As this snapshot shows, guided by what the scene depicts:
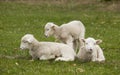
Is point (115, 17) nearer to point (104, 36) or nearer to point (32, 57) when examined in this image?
point (104, 36)

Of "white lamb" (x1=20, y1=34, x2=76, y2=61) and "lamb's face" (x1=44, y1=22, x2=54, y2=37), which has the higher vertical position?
"lamb's face" (x1=44, y1=22, x2=54, y2=37)

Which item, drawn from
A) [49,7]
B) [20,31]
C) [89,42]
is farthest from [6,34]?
[49,7]

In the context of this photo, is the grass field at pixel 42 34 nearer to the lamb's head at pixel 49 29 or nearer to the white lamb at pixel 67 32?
the lamb's head at pixel 49 29

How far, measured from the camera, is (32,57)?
484 inches

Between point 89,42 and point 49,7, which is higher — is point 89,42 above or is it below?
below

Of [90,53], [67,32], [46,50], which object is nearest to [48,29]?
[67,32]

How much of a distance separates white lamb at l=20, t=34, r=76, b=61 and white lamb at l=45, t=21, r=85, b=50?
1.57m

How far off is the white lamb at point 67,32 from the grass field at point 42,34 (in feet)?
3.28

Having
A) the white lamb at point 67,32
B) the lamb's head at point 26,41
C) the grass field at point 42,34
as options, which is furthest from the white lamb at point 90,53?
the white lamb at point 67,32

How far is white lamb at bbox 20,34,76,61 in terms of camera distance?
11.9 metres

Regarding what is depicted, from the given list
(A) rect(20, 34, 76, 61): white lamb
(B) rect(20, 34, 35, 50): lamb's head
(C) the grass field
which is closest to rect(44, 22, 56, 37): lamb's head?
(C) the grass field

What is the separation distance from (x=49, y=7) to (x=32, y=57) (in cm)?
2103

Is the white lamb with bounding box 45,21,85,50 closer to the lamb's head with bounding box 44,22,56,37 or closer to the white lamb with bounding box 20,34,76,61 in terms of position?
the lamb's head with bounding box 44,22,56,37

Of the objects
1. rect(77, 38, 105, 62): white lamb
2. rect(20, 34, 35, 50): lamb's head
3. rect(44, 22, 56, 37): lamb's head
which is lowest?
rect(77, 38, 105, 62): white lamb
